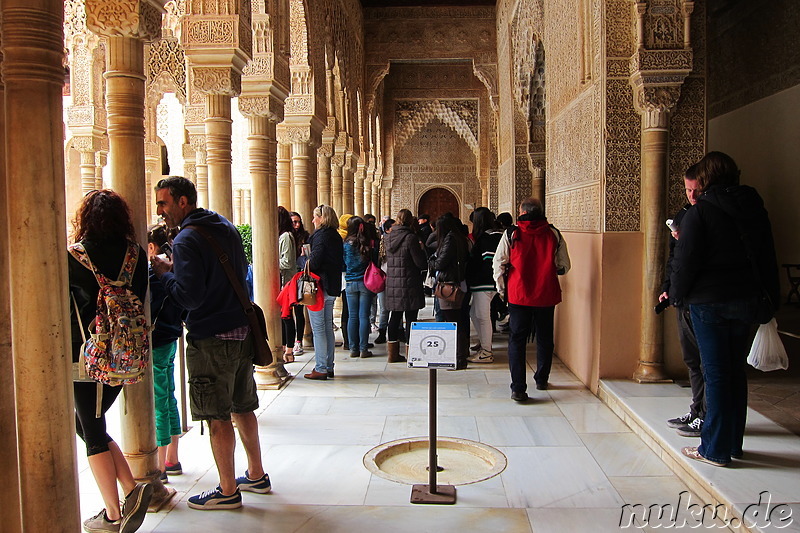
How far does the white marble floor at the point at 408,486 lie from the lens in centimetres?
316

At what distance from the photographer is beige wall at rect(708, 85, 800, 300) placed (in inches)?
356

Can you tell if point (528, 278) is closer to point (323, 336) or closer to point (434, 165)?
point (323, 336)

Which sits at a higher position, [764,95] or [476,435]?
[764,95]

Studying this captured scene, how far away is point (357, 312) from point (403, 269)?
33.5 inches

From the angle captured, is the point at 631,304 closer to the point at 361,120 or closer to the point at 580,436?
the point at 580,436

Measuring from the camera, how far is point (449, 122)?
21.4 meters

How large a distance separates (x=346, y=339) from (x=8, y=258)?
519 centimetres

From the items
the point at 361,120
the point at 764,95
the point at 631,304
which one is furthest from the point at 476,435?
the point at 361,120

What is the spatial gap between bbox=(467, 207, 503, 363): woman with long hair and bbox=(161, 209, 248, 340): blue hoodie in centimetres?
361

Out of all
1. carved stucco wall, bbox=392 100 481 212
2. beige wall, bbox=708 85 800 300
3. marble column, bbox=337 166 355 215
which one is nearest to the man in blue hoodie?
beige wall, bbox=708 85 800 300

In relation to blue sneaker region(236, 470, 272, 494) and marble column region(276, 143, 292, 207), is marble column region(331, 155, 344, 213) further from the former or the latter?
blue sneaker region(236, 470, 272, 494)

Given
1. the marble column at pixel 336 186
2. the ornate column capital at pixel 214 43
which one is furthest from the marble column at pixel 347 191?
the ornate column capital at pixel 214 43

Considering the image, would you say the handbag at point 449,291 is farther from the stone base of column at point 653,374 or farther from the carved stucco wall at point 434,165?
the carved stucco wall at point 434,165

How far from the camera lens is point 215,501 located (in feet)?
10.7
